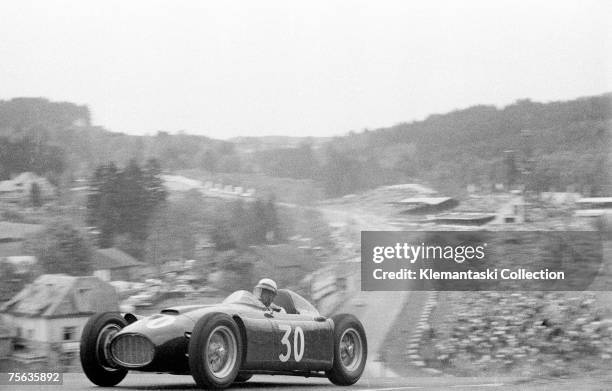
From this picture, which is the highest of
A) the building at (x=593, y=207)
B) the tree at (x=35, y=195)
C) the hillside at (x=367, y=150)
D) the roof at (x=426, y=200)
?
the hillside at (x=367, y=150)

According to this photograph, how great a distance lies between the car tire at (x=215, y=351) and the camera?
4.84 m

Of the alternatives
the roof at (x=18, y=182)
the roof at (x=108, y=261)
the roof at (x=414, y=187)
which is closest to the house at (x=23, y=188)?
the roof at (x=18, y=182)

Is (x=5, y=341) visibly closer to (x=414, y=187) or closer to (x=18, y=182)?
(x=18, y=182)

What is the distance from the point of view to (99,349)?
5.16m

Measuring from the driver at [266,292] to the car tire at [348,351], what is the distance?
0.39 meters

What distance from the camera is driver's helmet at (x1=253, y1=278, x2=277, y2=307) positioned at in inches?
213

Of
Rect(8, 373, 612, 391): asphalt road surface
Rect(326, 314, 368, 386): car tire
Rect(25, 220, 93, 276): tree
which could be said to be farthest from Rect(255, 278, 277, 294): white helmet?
Rect(25, 220, 93, 276): tree

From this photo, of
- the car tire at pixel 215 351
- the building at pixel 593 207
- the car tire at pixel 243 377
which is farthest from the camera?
the building at pixel 593 207

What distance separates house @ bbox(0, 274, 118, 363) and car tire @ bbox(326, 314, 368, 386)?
132cm

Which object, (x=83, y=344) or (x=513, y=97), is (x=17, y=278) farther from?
(x=513, y=97)

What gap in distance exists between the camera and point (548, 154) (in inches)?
222

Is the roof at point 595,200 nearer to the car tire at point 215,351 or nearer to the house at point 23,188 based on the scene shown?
the car tire at point 215,351

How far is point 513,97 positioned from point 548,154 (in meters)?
0.41

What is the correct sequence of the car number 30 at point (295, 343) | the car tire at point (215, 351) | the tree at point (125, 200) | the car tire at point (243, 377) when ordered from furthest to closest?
the tree at point (125, 200) < the car number 30 at point (295, 343) < the car tire at point (243, 377) < the car tire at point (215, 351)
